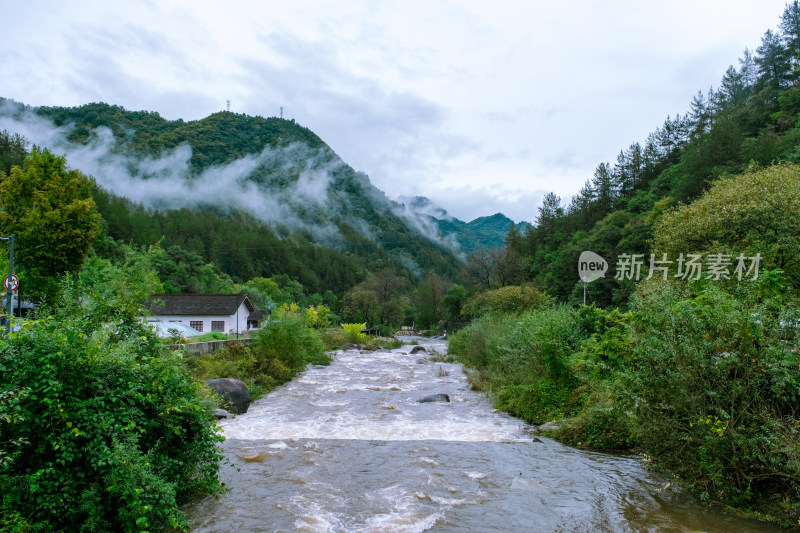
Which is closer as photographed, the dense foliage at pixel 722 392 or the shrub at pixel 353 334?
the dense foliage at pixel 722 392

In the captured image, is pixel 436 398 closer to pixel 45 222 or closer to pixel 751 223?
pixel 751 223

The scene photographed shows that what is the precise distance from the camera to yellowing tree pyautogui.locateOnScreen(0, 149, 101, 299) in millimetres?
30844

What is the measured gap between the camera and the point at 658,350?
9.05m

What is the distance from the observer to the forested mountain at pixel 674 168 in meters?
41.3

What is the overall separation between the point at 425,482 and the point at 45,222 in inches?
1224

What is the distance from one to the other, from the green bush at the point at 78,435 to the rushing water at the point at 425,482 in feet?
6.09

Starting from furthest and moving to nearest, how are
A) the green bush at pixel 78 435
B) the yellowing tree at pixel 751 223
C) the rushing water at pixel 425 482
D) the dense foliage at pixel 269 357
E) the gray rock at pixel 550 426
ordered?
1. the dense foliage at pixel 269 357
2. the yellowing tree at pixel 751 223
3. the gray rock at pixel 550 426
4. the rushing water at pixel 425 482
5. the green bush at pixel 78 435

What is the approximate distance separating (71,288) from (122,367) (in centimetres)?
288

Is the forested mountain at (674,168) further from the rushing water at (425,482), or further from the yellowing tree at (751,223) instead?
the rushing water at (425,482)

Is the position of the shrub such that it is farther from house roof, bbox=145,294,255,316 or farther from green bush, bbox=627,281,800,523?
green bush, bbox=627,281,800,523

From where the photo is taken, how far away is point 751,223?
18938 millimetres

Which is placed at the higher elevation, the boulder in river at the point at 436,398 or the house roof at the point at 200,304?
the house roof at the point at 200,304

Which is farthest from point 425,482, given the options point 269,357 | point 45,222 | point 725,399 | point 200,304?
point 200,304

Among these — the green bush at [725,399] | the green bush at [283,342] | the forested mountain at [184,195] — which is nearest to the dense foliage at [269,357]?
the green bush at [283,342]
